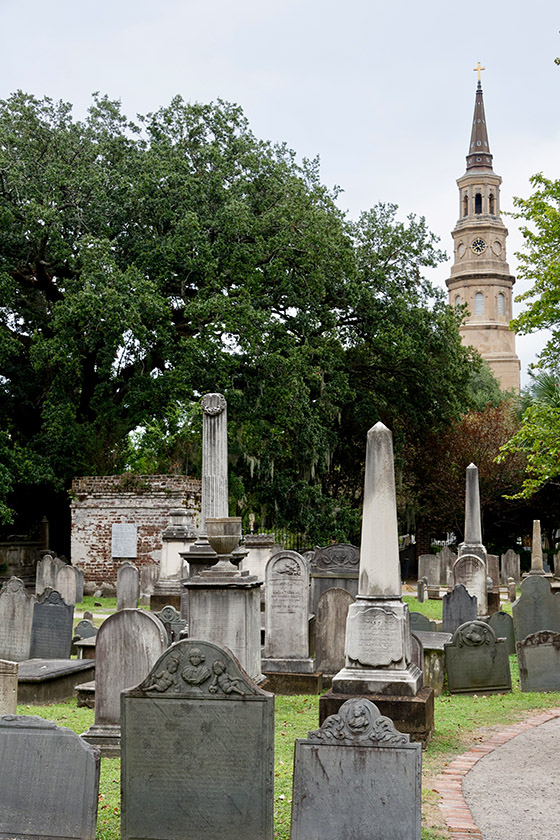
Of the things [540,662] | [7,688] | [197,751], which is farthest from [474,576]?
[197,751]

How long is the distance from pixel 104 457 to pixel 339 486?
522 inches

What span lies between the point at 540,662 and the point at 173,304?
62.9ft

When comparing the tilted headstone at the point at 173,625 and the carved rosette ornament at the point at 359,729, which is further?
the tilted headstone at the point at 173,625

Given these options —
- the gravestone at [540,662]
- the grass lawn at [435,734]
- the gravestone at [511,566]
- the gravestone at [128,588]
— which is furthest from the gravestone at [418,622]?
the gravestone at [511,566]

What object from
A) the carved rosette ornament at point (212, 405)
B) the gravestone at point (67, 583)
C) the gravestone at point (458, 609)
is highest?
the carved rosette ornament at point (212, 405)

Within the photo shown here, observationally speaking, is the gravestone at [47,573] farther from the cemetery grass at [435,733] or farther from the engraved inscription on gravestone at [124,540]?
the cemetery grass at [435,733]

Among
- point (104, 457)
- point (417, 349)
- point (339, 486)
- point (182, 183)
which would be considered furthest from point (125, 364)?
point (339, 486)

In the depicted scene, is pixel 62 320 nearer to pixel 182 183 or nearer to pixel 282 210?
pixel 182 183

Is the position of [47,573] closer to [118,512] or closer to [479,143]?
[118,512]

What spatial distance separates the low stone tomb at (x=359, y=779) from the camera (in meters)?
4.95

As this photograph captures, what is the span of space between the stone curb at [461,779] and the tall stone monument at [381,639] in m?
0.42

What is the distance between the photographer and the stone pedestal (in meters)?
9.95

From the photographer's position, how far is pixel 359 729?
500 centimetres

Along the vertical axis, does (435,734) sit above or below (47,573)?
below
